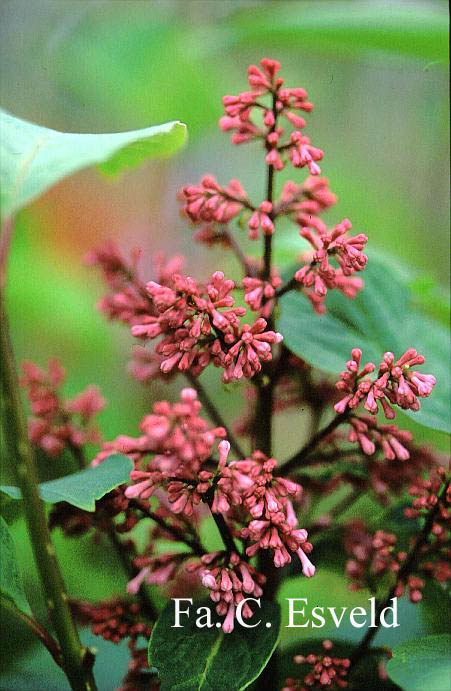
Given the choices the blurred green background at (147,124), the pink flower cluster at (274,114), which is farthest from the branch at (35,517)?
the blurred green background at (147,124)

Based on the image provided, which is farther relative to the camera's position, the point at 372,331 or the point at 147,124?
the point at 147,124

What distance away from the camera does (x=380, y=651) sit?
60 centimetres

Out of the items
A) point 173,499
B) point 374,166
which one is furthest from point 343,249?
point 374,166

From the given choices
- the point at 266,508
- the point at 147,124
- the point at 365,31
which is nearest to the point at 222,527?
the point at 266,508

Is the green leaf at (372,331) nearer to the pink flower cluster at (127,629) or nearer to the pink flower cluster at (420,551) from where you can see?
the pink flower cluster at (420,551)

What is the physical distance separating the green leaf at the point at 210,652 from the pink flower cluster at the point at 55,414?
0.20 m

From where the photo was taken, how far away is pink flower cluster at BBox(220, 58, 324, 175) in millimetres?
562

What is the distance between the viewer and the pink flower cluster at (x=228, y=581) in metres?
0.50

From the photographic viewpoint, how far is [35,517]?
17.2 inches

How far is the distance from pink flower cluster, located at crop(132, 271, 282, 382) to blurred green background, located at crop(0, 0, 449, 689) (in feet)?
1.18

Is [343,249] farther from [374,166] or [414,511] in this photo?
[374,166]

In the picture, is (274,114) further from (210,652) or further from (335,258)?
(210,652)

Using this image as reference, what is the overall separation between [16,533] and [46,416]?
346 millimetres

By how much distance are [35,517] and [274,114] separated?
33cm
